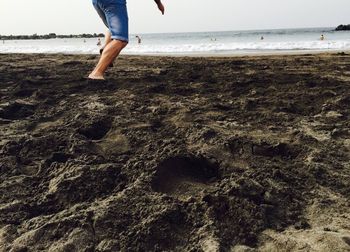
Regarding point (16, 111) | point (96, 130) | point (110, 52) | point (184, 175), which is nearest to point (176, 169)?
point (184, 175)

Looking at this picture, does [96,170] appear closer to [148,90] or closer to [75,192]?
[75,192]

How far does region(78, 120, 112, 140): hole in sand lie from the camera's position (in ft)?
8.98

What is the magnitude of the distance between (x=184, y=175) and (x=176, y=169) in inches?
2.6

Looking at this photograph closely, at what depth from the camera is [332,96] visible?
3506 mm

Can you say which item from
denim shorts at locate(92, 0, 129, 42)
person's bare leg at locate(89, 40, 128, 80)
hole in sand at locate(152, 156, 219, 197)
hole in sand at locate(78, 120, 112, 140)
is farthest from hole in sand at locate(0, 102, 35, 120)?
hole in sand at locate(152, 156, 219, 197)

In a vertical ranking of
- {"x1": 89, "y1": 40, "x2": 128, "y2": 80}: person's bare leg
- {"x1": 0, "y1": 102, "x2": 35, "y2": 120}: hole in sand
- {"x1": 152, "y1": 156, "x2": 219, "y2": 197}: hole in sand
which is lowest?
{"x1": 152, "y1": 156, "x2": 219, "y2": 197}: hole in sand

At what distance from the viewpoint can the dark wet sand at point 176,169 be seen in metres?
1.64

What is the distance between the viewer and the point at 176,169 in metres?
2.22

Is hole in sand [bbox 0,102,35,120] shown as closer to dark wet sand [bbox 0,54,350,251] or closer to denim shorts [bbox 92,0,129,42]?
dark wet sand [bbox 0,54,350,251]

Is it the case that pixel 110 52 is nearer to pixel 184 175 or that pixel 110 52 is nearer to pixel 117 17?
pixel 117 17

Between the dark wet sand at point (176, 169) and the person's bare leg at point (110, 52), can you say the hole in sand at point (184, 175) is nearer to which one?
the dark wet sand at point (176, 169)

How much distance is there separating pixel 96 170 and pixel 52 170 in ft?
0.87

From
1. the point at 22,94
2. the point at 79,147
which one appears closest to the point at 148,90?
the point at 22,94

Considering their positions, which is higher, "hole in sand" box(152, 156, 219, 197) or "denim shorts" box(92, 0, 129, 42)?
"denim shorts" box(92, 0, 129, 42)
